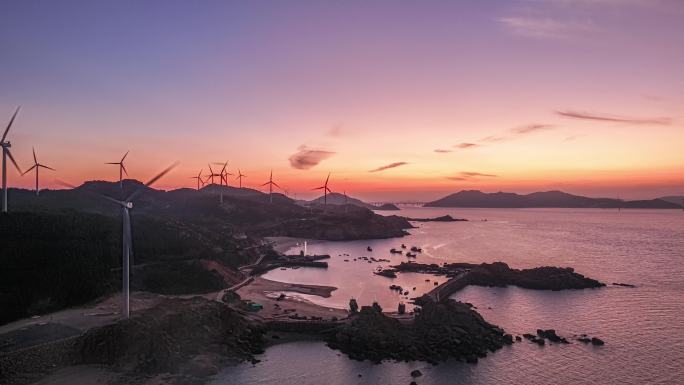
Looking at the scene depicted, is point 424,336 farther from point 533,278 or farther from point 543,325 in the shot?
point 533,278

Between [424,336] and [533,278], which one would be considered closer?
[424,336]

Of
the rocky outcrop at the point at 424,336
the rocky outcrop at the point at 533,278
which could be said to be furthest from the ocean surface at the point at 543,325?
the rocky outcrop at the point at 533,278

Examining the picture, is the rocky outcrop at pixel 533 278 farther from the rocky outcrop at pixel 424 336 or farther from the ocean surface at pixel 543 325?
the rocky outcrop at pixel 424 336

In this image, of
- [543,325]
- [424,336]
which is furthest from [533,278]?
[424,336]

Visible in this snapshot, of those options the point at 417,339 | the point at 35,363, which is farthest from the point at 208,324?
the point at 417,339

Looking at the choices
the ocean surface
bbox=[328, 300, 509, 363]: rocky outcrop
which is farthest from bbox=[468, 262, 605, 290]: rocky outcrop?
bbox=[328, 300, 509, 363]: rocky outcrop

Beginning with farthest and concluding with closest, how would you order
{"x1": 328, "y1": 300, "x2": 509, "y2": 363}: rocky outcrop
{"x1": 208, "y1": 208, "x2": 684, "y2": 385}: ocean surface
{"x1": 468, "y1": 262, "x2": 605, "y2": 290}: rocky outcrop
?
{"x1": 468, "y1": 262, "x2": 605, "y2": 290}: rocky outcrop, {"x1": 328, "y1": 300, "x2": 509, "y2": 363}: rocky outcrop, {"x1": 208, "y1": 208, "x2": 684, "y2": 385}: ocean surface

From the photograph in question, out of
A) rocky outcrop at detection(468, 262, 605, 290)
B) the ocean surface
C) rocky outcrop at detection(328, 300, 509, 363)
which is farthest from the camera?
rocky outcrop at detection(468, 262, 605, 290)

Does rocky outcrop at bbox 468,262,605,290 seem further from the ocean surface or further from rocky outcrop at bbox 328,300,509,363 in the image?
rocky outcrop at bbox 328,300,509,363

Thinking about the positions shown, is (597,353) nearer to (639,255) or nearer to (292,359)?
(292,359)
